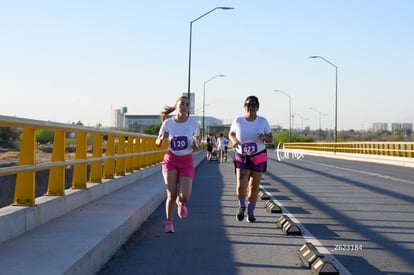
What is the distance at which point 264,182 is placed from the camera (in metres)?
19.0

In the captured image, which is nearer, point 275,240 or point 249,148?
point 275,240

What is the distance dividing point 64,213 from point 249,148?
285cm

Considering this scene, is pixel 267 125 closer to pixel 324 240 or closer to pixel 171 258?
pixel 324 240

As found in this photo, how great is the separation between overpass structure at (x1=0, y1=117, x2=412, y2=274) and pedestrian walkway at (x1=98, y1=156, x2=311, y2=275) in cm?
15

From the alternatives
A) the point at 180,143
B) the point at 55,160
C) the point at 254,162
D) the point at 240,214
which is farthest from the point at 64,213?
the point at 254,162

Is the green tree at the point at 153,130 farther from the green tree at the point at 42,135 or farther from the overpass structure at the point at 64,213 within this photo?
the overpass structure at the point at 64,213

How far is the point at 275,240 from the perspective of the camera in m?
8.30

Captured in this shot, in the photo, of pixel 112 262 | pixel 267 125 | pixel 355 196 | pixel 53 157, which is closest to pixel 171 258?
pixel 112 262

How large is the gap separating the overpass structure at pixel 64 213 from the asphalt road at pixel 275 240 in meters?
0.26

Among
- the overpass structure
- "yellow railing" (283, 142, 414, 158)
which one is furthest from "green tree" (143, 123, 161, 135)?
the overpass structure

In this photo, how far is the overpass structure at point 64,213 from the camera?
5723 mm

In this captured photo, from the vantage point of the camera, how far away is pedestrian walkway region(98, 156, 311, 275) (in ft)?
21.5

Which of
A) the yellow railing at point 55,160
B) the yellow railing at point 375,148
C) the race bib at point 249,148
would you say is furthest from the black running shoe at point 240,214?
the yellow railing at point 375,148

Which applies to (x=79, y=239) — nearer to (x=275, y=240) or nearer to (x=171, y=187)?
(x=171, y=187)
